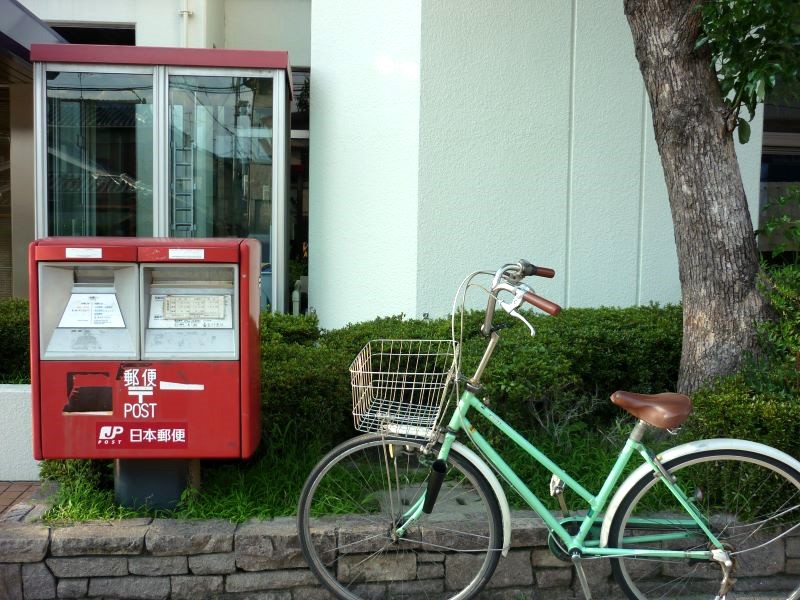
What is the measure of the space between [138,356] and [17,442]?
171 cm

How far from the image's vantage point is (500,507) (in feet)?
10.4

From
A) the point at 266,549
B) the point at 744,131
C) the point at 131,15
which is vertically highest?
the point at 131,15

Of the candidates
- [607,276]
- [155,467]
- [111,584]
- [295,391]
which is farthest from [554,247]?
[111,584]

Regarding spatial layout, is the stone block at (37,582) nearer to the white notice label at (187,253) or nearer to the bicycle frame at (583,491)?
the white notice label at (187,253)

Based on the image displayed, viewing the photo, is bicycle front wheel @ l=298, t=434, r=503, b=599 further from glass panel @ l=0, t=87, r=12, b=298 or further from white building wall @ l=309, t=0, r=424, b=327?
glass panel @ l=0, t=87, r=12, b=298

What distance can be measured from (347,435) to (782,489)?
2.41m

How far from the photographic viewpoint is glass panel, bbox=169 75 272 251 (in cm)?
746

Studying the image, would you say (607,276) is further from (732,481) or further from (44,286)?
(44,286)

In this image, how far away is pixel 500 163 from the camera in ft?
20.8

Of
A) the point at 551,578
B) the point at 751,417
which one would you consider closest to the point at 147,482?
the point at 551,578

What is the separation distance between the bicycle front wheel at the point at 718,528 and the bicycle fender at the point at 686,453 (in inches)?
0.7

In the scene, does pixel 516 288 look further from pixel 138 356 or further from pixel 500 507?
pixel 138 356

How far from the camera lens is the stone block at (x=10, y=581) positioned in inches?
133

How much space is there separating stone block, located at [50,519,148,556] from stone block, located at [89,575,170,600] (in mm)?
122
